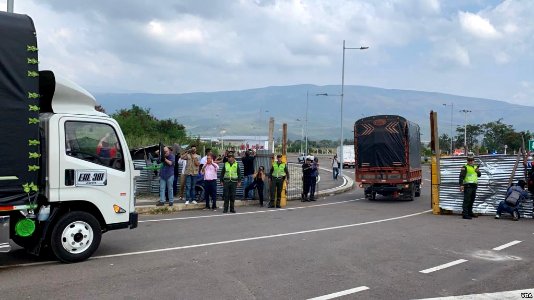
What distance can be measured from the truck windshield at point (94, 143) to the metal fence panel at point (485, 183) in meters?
10.5

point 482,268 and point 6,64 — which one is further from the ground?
point 6,64

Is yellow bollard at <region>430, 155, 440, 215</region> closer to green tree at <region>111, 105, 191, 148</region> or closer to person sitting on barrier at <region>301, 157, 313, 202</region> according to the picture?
person sitting on barrier at <region>301, 157, 313, 202</region>

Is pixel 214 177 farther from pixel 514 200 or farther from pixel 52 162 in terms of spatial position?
pixel 514 200

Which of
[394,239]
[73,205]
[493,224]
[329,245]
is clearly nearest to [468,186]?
[493,224]

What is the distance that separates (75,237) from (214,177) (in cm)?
736

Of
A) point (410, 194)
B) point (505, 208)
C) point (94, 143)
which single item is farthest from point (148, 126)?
point (94, 143)

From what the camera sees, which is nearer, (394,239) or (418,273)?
(418,273)

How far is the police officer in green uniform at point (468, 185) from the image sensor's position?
548 inches

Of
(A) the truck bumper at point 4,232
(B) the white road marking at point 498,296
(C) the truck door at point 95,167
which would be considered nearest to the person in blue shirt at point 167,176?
(C) the truck door at point 95,167

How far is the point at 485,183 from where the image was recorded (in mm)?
14602

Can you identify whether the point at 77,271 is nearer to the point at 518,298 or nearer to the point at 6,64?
the point at 6,64

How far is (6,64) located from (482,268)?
293 inches

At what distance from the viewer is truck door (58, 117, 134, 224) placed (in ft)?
24.1

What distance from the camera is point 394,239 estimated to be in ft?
33.2
